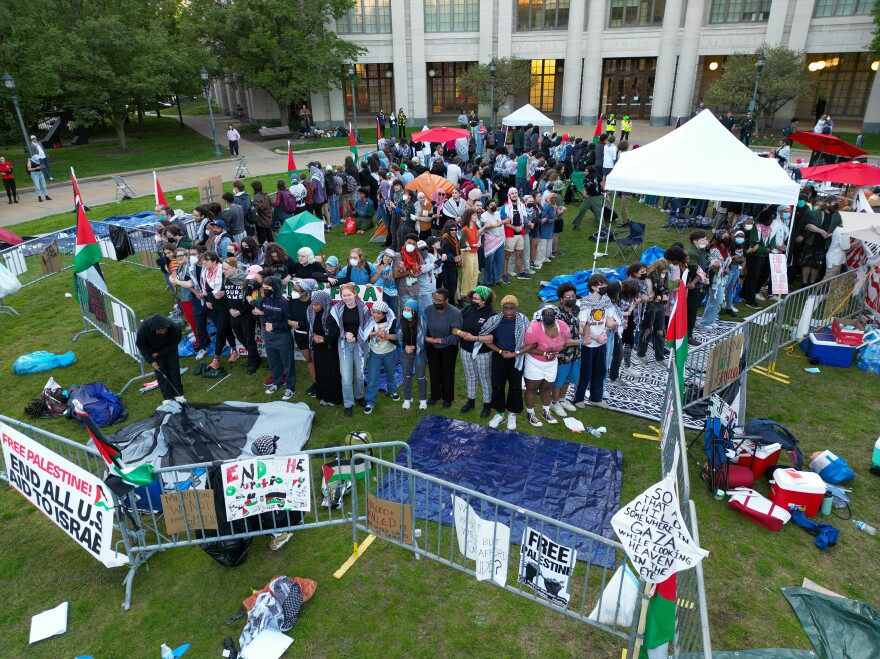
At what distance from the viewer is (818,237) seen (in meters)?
12.1

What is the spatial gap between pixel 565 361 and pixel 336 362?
3257mm

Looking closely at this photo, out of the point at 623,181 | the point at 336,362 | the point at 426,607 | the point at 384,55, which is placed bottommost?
the point at 426,607

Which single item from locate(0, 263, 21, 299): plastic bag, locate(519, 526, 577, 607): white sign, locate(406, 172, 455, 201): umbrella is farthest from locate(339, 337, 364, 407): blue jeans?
locate(0, 263, 21, 299): plastic bag

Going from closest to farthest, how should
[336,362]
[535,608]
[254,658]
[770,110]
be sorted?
[254,658]
[535,608]
[336,362]
[770,110]

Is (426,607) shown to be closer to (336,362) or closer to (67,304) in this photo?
(336,362)

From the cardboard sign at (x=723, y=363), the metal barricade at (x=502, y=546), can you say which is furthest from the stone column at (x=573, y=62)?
the metal barricade at (x=502, y=546)

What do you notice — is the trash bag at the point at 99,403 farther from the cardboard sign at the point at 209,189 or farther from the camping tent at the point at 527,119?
the camping tent at the point at 527,119

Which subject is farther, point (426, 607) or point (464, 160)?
point (464, 160)

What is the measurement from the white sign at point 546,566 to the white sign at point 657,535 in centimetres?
56

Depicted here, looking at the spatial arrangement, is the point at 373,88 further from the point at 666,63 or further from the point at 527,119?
the point at 527,119

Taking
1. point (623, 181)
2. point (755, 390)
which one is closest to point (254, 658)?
point (755, 390)

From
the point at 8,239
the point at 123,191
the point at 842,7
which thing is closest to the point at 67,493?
the point at 8,239

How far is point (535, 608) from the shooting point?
221 inches

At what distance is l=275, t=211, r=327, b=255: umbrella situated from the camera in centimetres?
1053
